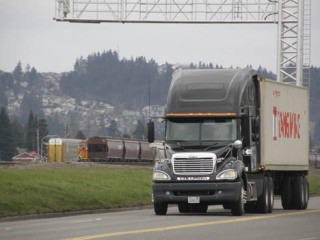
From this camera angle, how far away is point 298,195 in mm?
40281

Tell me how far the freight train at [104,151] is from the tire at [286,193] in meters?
65.1

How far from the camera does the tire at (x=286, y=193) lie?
Result: 132ft

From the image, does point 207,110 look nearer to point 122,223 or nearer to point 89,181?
point 122,223

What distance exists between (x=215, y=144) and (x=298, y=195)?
776 cm

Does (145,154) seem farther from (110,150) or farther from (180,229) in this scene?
(180,229)

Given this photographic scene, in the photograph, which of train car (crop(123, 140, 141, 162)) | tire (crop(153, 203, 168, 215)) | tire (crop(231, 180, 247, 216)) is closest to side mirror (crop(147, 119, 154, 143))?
tire (crop(153, 203, 168, 215))

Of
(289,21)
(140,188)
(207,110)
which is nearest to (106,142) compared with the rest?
(289,21)

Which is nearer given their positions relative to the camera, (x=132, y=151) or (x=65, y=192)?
(x=65, y=192)

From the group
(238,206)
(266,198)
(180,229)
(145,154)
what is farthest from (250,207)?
(145,154)

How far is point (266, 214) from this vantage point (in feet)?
115

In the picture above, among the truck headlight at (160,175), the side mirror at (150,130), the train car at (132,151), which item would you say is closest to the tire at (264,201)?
the truck headlight at (160,175)

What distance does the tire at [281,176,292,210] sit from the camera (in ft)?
132

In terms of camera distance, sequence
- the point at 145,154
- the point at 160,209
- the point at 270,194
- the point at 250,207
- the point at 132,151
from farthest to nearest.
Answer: the point at 145,154 → the point at 132,151 → the point at 270,194 → the point at 250,207 → the point at 160,209

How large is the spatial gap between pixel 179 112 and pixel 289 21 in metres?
35.7
